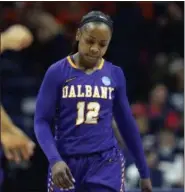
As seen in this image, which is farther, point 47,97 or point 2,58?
point 2,58

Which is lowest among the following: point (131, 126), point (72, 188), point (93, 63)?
point (72, 188)

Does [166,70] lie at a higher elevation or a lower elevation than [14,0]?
lower

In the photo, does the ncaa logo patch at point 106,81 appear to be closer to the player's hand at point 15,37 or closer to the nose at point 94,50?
the nose at point 94,50

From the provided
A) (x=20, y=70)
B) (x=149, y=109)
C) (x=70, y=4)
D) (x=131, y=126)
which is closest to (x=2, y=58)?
(x=20, y=70)

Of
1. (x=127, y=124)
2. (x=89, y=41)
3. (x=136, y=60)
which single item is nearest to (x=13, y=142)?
(x=127, y=124)

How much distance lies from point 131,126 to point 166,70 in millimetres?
5207

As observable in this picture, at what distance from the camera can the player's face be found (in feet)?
13.1

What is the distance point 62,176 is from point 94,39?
2.44 ft

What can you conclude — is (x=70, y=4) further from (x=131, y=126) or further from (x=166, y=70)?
(x=131, y=126)

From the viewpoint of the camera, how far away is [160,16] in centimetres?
949

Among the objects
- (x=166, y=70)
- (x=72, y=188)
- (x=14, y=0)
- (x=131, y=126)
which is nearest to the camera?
(x=72, y=188)

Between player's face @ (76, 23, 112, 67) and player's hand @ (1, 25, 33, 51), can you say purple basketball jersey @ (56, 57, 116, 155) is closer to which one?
player's face @ (76, 23, 112, 67)

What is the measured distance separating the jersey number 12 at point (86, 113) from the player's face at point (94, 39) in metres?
0.25

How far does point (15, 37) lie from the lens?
7.46 m
